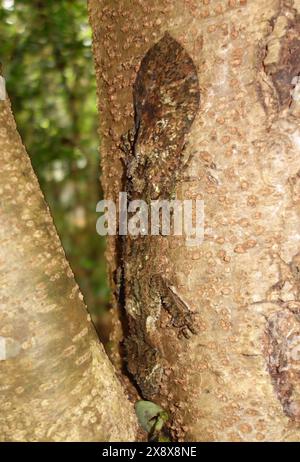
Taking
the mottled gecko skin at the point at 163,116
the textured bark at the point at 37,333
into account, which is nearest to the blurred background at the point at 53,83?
the mottled gecko skin at the point at 163,116

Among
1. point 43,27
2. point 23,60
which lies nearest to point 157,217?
point 43,27

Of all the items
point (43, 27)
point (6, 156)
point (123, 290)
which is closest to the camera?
point (6, 156)

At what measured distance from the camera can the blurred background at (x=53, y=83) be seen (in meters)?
2.37

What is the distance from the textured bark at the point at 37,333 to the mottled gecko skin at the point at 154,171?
10 cm

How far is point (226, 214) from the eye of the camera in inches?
30.5

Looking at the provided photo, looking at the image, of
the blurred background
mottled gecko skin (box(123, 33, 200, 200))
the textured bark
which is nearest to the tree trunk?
mottled gecko skin (box(123, 33, 200, 200))

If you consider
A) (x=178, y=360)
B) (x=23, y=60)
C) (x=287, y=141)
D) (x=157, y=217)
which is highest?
(x=23, y=60)

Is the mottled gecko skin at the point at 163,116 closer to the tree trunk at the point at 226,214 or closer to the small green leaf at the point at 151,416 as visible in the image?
the tree trunk at the point at 226,214

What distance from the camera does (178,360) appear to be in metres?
0.82

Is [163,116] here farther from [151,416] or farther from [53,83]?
[53,83]

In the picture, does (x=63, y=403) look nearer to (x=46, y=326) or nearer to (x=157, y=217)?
(x=46, y=326)

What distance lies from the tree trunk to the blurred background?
5.05 ft

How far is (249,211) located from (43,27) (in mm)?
1943

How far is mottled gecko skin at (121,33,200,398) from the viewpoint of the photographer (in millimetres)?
802
